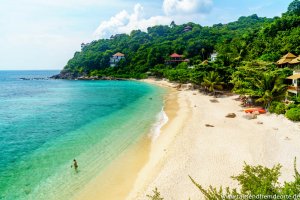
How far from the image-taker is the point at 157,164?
23.2 metres

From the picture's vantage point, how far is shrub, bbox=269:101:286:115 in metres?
33.0

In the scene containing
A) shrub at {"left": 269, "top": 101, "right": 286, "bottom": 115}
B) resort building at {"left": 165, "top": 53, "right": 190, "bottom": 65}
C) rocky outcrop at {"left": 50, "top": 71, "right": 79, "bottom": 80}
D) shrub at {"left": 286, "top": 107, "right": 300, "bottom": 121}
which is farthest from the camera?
rocky outcrop at {"left": 50, "top": 71, "right": 79, "bottom": 80}

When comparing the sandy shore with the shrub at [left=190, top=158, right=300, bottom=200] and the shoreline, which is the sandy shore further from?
the shrub at [left=190, top=158, right=300, bottom=200]

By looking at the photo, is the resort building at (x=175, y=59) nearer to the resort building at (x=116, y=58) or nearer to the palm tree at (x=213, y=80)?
the resort building at (x=116, y=58)

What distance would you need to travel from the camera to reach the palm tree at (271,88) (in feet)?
116

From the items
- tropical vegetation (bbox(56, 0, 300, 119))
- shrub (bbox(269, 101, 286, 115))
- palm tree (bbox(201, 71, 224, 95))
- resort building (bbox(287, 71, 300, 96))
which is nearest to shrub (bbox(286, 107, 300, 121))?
shrub (bbox(269, 101, 286, 115))

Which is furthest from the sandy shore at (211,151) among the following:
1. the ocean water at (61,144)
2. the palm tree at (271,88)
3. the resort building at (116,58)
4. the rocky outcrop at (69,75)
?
the rocky outcrop at (69,75)

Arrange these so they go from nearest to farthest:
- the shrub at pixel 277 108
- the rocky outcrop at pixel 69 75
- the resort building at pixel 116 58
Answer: the shrub at pixel 277 108 → the resort building at pixel 116 58 → the rocky outcrop at pixel 69 75

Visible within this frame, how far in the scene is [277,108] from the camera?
3353cm

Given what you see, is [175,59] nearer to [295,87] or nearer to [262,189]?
[295,87]

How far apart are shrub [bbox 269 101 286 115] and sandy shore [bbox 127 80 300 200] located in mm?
1225

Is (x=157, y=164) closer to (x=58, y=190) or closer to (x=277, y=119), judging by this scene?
(x=58, y=190)

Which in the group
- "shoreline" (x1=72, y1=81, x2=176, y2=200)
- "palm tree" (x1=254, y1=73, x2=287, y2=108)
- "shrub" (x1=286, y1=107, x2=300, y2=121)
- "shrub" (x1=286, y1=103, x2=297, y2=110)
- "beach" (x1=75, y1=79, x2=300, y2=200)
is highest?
"palm tree" (x1=254, y1=73, x2=287, y2=108)

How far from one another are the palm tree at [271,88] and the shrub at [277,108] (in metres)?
1.13
